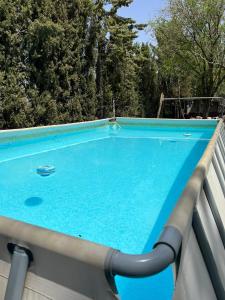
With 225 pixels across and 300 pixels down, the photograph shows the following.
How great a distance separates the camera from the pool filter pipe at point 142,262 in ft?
3.03

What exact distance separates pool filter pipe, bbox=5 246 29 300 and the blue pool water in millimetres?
1135

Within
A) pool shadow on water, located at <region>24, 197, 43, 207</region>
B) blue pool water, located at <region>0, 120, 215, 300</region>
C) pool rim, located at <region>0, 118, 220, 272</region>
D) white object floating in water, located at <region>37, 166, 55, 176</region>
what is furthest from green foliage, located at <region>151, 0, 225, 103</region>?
pool rim, located at <region>0, 118, 220, 272</region>

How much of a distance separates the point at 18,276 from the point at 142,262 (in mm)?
519

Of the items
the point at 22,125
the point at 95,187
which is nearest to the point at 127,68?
the point at 22,125

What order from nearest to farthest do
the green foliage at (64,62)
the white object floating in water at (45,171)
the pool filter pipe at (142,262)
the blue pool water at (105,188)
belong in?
the pool filter pipe at (142,262) → the blue pool water at (105,188) → the white object floating in water at (45,171) → the green foliage at (64,62)

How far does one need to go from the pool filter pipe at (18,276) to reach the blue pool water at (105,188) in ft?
3.72

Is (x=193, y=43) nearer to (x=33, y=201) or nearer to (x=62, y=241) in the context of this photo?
(x=33, y=201)

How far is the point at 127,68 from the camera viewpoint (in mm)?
16391

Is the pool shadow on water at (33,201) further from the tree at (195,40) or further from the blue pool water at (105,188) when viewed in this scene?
the tree at (195,40)

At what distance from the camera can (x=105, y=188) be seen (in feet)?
18.4

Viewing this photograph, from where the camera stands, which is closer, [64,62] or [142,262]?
[142,262]

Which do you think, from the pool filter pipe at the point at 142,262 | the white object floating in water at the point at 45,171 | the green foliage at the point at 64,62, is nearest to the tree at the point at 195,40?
the green foliage at the point at 64,62

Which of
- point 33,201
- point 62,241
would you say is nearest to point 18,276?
point 62,241

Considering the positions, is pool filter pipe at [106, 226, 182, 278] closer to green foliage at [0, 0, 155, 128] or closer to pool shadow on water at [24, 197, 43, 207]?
pool shadow on water at [24, 197, 43, 207]
